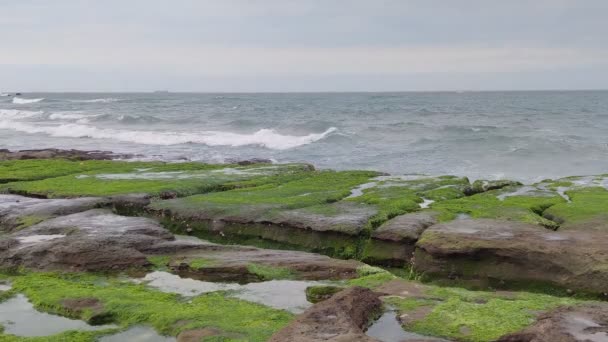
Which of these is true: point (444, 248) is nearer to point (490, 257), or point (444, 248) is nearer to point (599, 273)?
point (490, 257)

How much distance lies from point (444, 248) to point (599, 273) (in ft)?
9.29

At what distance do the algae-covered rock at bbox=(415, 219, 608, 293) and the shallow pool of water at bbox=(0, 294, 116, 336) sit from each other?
6514 millimetres

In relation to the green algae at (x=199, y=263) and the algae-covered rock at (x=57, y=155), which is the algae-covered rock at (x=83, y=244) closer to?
the green algae at (x=199, y=263)

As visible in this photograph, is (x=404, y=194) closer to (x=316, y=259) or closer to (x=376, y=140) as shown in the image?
(x=316, y=259)

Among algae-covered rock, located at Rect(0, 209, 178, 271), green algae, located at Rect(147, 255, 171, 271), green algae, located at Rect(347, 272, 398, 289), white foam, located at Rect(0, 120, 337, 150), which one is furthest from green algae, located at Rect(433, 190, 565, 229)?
white foam, located at Rect(0, 120, 337, 150)

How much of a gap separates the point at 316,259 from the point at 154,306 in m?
3.86

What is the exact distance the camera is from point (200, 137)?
56062 millimetres

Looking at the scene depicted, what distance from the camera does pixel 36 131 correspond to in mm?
65688

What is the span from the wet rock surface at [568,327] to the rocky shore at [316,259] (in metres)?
0.03

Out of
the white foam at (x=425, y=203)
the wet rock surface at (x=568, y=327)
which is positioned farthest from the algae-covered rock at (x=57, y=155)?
the wet rock surface at (x=568, y=327)

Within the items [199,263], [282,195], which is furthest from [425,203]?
[199,263]

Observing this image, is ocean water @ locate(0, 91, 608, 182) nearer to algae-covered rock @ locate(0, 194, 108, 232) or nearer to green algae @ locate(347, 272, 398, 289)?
algae-covered rock @ locate(0, 194, 108, 232)

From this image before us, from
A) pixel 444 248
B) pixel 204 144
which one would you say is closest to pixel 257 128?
pixel 204 144

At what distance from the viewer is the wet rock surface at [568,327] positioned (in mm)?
7180
